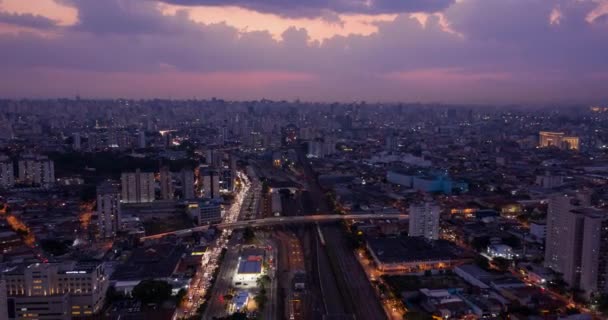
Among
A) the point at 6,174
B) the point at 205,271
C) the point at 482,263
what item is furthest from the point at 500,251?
the point at 6,174

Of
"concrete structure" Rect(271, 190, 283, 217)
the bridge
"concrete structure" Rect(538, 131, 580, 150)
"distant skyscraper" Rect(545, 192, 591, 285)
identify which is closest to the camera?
"distant skyscraper" Rect(545, 192, 591, 285)

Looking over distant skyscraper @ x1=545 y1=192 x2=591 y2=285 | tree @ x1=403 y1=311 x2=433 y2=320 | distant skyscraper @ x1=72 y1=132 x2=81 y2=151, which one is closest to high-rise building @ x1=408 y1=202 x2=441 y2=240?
distant skyscraper @ x1=545 y1=192 x2=591 y2=285

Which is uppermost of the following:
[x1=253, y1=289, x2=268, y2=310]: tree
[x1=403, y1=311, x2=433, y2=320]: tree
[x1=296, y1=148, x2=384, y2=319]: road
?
[x1=403, y1=311, x2=433, y2=320]: tree

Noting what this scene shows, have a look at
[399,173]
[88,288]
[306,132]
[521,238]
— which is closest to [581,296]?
[521,238]

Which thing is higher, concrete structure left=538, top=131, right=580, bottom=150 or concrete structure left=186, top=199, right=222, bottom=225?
concrete structure left=538, top=131, right=580, bottom=150

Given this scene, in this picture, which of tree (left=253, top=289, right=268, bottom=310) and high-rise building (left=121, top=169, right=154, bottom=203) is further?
high-rise building (left=121, top=169, right=154, bottom=203)

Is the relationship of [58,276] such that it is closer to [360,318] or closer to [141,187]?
[360,318]

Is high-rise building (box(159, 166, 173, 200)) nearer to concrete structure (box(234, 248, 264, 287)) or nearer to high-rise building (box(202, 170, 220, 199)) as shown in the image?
high-rise building (box(202, 170, 220, 199))
